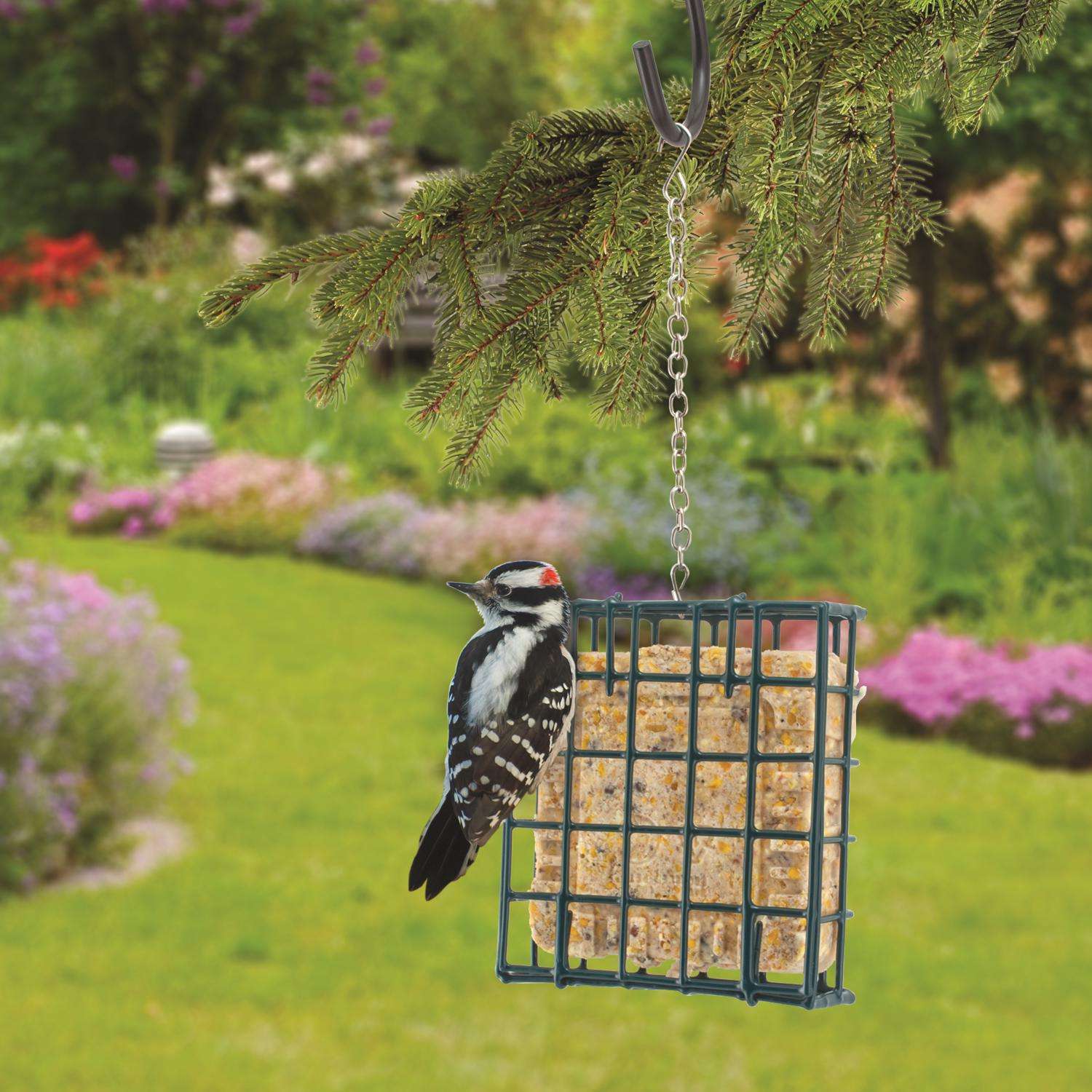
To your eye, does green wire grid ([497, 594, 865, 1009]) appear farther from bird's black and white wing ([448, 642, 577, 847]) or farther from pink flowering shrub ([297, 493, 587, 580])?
pink flowering shrub ([297, 493, 587, 580])

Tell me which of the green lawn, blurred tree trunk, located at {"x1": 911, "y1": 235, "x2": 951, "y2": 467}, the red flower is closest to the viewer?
the green lawn

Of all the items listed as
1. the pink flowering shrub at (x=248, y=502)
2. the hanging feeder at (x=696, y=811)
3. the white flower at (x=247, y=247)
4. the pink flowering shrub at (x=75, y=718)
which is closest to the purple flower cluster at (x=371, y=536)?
the pink flowering shrub at (x=248, y=502)

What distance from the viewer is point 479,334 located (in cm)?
219

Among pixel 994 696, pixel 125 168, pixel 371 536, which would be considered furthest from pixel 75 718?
pixel 125 168

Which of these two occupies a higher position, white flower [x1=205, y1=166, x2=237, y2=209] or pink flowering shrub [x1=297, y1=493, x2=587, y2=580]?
white flower [x1=205, y1=166, x2=237, y2=209]

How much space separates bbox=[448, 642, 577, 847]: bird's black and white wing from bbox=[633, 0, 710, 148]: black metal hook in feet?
2.33

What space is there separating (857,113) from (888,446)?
10.8 m

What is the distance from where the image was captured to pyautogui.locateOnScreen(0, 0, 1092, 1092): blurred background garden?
5.48m

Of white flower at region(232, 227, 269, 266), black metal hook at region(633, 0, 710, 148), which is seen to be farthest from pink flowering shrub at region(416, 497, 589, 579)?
black metal hook at region(633, 0, 710, 148)

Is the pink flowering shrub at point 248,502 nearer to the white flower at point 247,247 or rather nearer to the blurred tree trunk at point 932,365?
the blurred tree trunk at point 932,365

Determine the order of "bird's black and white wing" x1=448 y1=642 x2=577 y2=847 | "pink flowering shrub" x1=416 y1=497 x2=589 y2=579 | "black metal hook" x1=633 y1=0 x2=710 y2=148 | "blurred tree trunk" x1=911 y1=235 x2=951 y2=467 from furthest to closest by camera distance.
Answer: "blurred tree trunk" x1=911 y1=235 x2=951 y2=467 → "pink flowering shrub" x1=416 y1=497 x2=589 y2=579 → "bird's black and white wing" x1=448 y1=642 x2=577 y2=847 → "black metal hook" x1=633 y1=0 x2=710 y2=148

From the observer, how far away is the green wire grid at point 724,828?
2.18 meters

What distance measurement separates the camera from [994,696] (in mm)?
8594

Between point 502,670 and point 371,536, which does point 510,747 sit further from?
point 371,536
